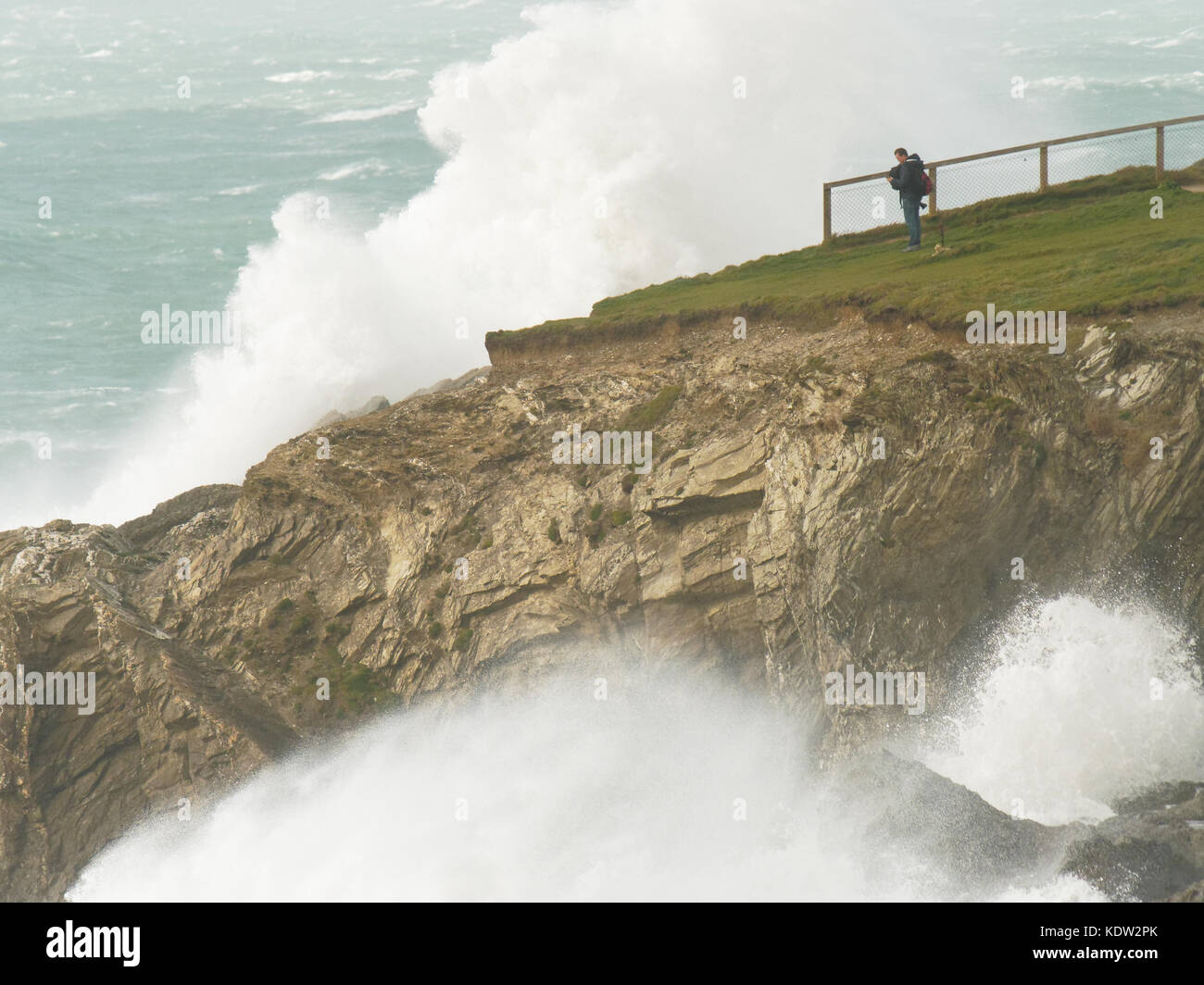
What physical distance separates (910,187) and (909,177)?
0.22 meters

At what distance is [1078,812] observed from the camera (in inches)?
786

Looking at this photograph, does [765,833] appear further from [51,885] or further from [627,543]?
[51,885]

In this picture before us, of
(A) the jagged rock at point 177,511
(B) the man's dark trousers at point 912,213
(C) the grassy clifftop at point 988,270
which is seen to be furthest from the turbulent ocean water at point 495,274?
(B) the man's dark trousers at point 912,213

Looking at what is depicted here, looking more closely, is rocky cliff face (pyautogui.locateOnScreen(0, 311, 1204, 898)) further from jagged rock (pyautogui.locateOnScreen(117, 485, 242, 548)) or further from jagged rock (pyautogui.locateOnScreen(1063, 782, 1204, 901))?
jagged rock (pyautogui.locateOnScreen(1063, 782, 1204, 901))

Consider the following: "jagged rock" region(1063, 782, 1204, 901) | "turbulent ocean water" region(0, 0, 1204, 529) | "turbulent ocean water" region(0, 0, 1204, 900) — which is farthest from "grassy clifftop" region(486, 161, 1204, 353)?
"turbulent ocean water" region(0, 0, 1204, 529)

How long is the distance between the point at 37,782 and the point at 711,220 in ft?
116

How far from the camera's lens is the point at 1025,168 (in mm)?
28703

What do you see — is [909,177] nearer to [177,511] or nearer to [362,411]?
[362,411]

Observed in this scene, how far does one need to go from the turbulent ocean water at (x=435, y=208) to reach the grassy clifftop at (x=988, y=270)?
1920cm

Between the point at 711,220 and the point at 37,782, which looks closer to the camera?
the point at 37,782

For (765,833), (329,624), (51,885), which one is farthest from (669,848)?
(51,885)

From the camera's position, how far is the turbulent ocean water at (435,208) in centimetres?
4869

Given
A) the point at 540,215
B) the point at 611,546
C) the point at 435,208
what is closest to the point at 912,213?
the point at 611,546

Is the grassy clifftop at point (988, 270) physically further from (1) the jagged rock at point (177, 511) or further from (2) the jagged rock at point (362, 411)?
(1) the jagged rock at point (177, 511)
